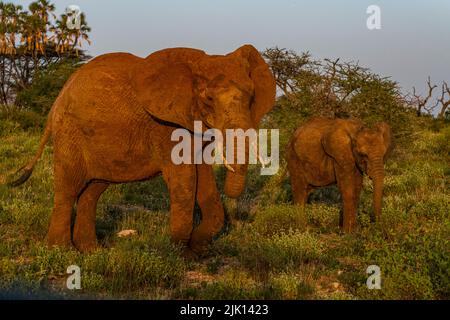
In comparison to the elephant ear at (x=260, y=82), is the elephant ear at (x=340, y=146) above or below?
below

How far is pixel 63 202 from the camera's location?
295 inches

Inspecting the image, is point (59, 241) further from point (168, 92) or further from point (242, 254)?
point (168, 92)

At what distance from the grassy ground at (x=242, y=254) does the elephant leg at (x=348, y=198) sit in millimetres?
212

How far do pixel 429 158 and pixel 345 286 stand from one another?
14212 millimetres

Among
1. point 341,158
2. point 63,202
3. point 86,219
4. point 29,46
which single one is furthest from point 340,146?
point 29,46

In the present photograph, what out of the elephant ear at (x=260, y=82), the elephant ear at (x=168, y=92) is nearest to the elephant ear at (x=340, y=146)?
the elephant ear at (x=260, y=82)

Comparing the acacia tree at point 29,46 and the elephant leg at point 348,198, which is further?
the acacia tree at point 29,46

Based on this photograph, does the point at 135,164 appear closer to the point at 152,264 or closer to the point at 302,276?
the point at 152,264

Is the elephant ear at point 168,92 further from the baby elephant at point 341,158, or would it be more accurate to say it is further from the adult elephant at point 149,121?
the baby elephant at point 341,158

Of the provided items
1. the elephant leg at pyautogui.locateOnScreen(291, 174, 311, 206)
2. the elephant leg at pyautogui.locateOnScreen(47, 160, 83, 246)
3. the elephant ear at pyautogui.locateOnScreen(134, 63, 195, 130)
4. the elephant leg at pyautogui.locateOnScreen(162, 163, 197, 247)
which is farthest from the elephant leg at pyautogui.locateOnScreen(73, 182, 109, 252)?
the elephant leg at pyautogui.locateOnScreen(291, 174, 311, 206)

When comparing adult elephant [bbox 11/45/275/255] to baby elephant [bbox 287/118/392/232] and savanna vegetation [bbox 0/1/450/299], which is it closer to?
savanna vegetation [bbox 0/1/450/299]

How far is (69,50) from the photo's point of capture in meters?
48.1

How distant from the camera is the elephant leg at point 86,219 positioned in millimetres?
7699

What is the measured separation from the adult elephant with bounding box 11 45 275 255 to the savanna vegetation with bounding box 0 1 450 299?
1.67 ft
